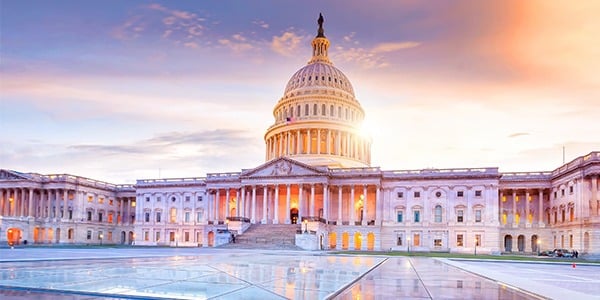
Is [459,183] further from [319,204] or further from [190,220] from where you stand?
[190,220]

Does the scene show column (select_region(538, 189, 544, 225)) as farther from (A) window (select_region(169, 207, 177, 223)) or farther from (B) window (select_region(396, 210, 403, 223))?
(A) window (select_region(169, 207, 177, 223))

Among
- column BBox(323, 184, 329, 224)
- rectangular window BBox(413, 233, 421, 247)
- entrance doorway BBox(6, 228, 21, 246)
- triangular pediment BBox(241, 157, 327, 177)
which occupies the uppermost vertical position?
triangular pediment BBox(241, 157, 327, 177)

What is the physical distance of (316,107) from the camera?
117500 mm

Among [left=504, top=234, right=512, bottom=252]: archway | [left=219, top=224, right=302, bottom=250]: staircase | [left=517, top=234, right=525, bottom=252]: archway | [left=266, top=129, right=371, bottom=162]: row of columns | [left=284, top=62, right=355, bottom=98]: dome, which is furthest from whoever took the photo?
[left=284, top=62, right=355, bottom=98]: dome

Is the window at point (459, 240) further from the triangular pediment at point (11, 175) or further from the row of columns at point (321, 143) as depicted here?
the triangular pediment at point (11, 175)

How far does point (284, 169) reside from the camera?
93.2 m

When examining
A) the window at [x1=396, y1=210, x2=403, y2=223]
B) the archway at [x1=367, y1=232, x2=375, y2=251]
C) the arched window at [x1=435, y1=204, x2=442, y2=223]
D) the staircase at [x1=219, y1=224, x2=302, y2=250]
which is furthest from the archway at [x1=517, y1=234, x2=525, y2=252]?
the staircase at [x1=219, y1=224, x2=302, y2=250]

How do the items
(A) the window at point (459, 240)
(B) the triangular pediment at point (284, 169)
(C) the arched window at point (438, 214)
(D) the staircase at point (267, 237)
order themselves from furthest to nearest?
(B) the triangular pediment at point (284, 169) → (C) the arched window at point (438, 214) → (A) the window at point (459, 240) → (D) the staircase at point (267, 237)

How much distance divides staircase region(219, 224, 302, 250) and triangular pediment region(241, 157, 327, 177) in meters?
10.0

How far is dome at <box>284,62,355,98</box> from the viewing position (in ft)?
401

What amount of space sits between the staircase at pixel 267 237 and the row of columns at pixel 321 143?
2867 centimetres

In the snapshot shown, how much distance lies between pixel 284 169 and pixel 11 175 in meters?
59.7

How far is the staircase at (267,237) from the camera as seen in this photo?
2982 inches

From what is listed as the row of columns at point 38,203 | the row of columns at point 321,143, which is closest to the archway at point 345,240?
the row of columns at point 321,143
